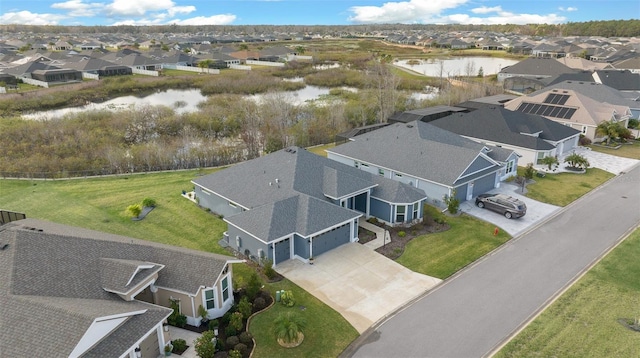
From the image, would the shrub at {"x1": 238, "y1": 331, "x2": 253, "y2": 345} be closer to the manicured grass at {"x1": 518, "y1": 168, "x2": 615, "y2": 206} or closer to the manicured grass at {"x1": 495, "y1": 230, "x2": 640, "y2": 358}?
the manicured grass at {"x1": 495, "y1": 230, "x2": 640, "y2": 358}

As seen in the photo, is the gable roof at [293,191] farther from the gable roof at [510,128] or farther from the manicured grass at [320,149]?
the gable roof at [510,128]

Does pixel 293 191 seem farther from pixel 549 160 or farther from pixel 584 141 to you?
pixel 584 141

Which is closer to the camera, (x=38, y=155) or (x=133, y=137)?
(x=38, y=155)

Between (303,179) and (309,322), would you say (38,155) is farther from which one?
(309,322)

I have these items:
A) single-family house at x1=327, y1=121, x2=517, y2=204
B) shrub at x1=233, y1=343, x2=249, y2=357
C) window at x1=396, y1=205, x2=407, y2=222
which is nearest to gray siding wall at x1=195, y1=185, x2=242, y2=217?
window at x1=396, y1=205, x2=407, y2=222

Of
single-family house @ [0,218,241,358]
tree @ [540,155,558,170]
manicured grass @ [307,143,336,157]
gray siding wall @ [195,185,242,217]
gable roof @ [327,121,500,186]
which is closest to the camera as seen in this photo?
single-family house @ [0,218,241,358]

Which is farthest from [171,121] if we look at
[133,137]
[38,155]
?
[38,155]
